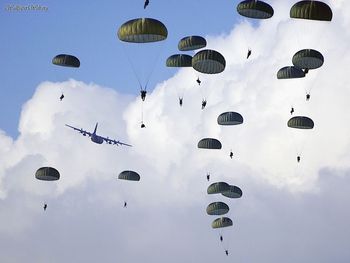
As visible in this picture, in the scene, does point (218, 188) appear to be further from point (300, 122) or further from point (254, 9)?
point (254, 9)

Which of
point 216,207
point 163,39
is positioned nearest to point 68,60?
point 163,39

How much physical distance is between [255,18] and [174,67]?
1273 cm

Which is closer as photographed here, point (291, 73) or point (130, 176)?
point (291, 73)

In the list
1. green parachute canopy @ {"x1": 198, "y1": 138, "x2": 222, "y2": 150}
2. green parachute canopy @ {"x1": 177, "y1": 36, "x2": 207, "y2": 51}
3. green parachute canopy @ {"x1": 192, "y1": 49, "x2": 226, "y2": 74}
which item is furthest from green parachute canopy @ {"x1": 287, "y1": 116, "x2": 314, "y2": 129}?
green parachute canopy @ {"x1": 177, "y1": 36, "x2": 207, "y2": 51}

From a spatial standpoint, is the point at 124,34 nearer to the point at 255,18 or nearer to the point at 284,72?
the point at 255,18

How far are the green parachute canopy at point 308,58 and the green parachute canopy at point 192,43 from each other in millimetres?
11965

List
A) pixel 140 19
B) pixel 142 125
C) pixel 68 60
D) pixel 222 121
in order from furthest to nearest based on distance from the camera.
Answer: pixel 222 121, pixel 68 60, pixel 142 125, pixel 140 19

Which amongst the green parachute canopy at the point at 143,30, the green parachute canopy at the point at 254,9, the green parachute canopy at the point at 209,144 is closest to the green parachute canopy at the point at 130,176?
the green parachute canopy at the point at 209,144

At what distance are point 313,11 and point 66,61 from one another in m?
35.8

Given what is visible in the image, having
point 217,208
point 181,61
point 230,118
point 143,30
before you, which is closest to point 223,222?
point 217,208

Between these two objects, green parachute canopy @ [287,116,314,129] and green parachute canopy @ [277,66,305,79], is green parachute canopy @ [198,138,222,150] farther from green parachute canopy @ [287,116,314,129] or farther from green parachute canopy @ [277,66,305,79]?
green parachute canopy @ [277,66,305,79]

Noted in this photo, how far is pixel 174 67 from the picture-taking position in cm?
11788

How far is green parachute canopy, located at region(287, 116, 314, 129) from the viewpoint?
123m

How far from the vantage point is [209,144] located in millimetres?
127438
